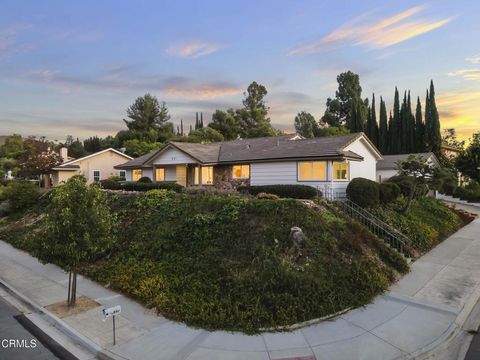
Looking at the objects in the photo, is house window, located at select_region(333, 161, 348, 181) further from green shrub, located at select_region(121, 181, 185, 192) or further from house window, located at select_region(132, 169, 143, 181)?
house window, located at select_region(132, 169, 143, 181)

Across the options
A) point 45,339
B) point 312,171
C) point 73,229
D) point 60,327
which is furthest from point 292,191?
point 45,339

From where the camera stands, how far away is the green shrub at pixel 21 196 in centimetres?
2552

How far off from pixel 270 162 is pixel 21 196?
19.0 m

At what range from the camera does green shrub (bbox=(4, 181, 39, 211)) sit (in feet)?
83.7

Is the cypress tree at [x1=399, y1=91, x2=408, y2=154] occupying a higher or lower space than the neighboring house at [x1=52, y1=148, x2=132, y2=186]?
higher

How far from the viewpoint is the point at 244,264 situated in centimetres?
1080

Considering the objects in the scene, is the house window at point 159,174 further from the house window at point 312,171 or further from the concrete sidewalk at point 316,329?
the concrete sidewalk at point 316,329

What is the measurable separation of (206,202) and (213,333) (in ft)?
26.4

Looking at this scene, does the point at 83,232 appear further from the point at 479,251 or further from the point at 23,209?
the point at 23,209

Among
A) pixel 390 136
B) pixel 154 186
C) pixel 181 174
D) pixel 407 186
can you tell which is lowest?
pixel 407 186

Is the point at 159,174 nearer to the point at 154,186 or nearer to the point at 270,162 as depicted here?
the point at 154,186

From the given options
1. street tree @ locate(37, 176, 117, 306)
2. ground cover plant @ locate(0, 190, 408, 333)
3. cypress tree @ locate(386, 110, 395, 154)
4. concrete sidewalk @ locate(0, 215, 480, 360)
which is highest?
cypress tree @ locate(386, 110, 395, 154)

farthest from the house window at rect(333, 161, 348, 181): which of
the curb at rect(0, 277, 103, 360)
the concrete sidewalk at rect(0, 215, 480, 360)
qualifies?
the curb at rect(0, 277, 103, 360)

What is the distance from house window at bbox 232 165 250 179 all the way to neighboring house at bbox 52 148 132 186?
63.6 ft
